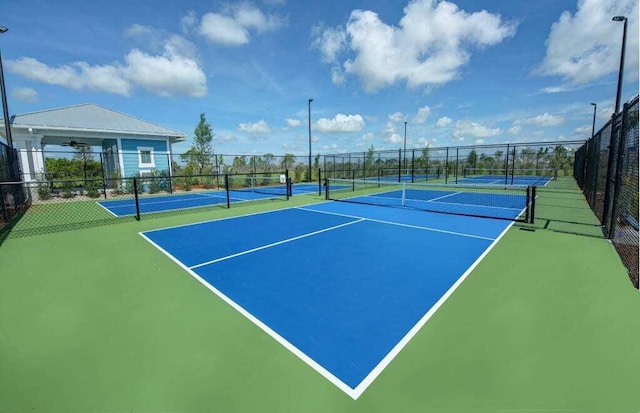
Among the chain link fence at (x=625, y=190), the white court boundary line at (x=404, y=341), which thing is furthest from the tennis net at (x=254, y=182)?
the white court boundary line at (x=404, y=341)

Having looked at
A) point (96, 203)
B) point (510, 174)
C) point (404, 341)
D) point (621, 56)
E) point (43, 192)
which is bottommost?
point (404, 341)

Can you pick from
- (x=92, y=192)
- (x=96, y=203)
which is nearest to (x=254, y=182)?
(x=92, y=192)

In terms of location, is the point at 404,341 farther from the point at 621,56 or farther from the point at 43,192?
the point at 43,192

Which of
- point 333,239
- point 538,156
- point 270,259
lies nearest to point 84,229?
point 270,259

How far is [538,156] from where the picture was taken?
26.1 metres

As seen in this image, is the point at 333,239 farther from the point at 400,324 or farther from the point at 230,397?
the point at 230,397

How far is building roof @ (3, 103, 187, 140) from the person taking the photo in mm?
17342

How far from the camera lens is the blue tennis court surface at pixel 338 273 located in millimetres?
2973

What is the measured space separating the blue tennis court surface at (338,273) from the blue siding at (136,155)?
14233 millimetres

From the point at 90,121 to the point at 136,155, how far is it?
3.45 metres

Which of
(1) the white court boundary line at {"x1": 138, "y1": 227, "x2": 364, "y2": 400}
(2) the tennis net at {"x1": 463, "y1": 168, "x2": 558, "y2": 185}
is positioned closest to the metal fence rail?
(1) the white court boundary line at {"x1": 138, "y1": 227, "x2": 364, "y2": 400}

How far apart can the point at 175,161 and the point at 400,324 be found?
21518 millimetres

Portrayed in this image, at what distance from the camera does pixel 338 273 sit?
15.6 ft

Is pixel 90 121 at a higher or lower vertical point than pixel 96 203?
higher
